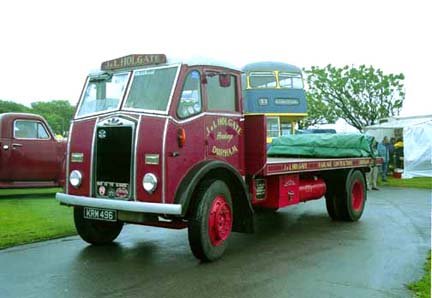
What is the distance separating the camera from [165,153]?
6406mm

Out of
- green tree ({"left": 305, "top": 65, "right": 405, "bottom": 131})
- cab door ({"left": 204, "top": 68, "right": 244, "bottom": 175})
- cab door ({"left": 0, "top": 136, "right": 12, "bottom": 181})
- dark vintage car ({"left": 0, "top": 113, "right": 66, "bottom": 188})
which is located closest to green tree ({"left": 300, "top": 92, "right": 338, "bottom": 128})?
green tree ({"left": 305, "top": 65, "right": 405, "bottom": 131})

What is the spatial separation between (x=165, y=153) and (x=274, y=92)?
58.8 ft

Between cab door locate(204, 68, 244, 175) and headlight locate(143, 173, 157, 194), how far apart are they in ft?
3.02

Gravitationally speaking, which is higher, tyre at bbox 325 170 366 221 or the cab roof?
the cab roof

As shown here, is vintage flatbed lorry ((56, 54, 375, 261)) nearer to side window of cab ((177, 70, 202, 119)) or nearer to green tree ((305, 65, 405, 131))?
side window of cab ((177, 70, 202, 119))

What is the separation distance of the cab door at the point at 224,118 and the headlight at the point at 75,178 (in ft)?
5.71

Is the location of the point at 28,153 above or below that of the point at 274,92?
below

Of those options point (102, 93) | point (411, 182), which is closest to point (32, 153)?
point (102, 93)

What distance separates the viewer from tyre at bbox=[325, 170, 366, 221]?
34.4ft

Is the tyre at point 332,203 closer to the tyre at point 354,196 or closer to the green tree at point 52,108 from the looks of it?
the tyre at point 354,196

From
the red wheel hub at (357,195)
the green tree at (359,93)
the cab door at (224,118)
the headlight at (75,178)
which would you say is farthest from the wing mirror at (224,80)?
the green tree at (359,93)

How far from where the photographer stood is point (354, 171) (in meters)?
11.0

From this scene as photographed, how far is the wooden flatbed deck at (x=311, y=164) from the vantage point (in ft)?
26.5

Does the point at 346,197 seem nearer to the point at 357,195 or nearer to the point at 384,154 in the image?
the point at 357,195
